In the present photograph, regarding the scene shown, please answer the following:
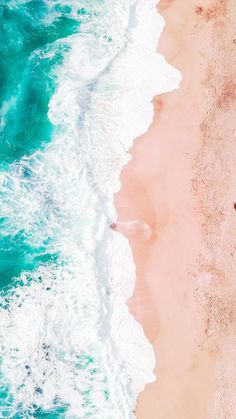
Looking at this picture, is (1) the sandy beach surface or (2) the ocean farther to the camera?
(2) the ocean

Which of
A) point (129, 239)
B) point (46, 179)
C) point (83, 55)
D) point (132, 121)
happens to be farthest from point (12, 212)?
point (83, 55)

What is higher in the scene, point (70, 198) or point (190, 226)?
point (190, 226)

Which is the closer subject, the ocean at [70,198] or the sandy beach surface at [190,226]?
the sandy beach surface at [190,226]

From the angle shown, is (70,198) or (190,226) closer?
(190,226)

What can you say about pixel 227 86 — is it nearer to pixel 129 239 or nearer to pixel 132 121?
pixel 132 121
